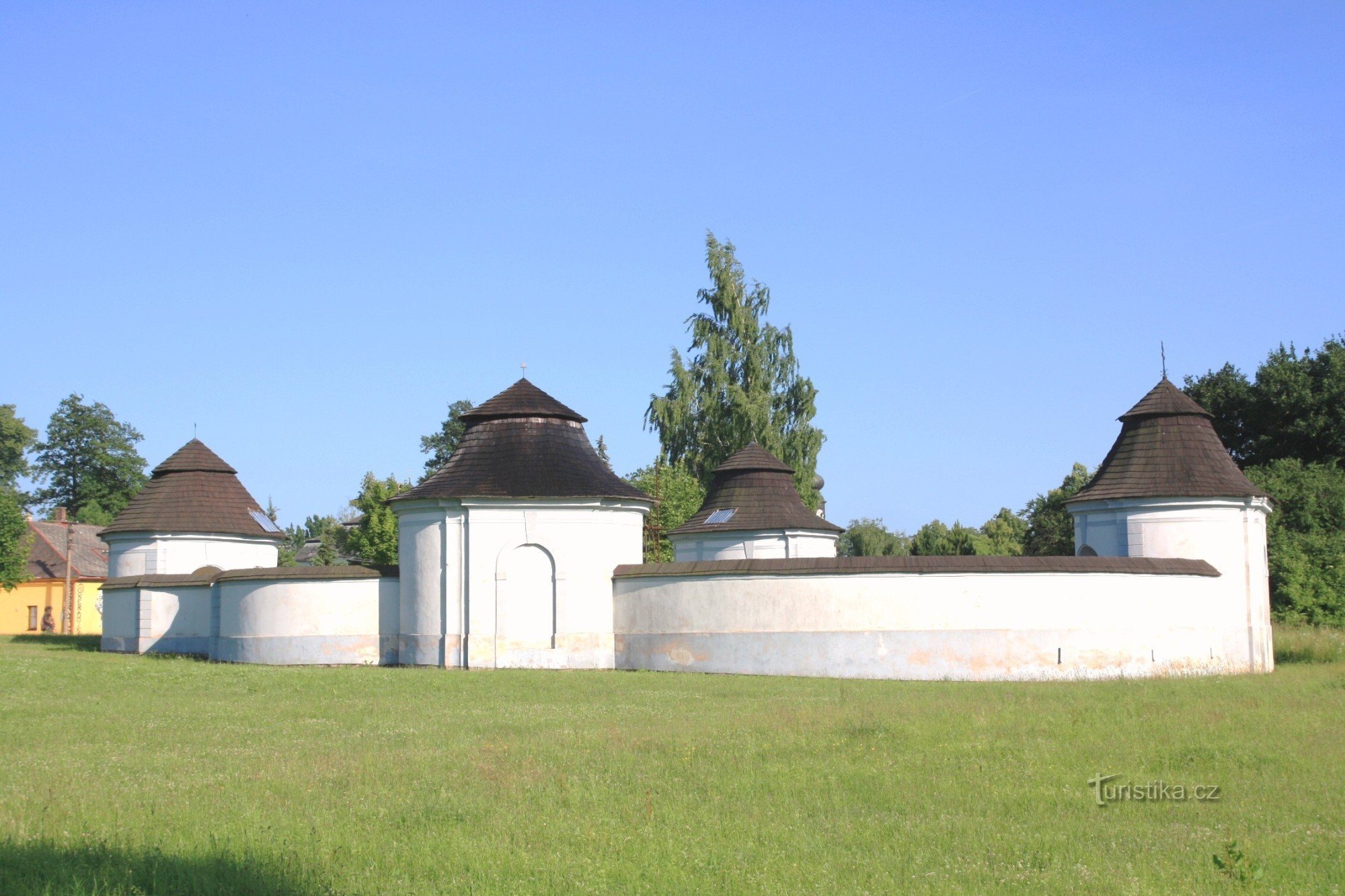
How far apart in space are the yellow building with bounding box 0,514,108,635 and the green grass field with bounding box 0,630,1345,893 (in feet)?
134

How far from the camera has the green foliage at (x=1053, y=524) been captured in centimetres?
5844

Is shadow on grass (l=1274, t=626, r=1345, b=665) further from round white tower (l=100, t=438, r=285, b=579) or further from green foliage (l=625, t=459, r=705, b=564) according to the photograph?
round white tower (l=100, t=438, r=285, b=579)

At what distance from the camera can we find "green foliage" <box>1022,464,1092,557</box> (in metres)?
58.4

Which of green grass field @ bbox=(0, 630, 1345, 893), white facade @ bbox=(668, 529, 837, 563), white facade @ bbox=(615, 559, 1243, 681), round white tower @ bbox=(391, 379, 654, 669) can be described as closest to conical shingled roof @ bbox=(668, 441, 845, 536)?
white facade @ bbox=(668, 529, 837, 563)

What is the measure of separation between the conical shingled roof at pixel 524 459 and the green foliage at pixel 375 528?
20490 mm

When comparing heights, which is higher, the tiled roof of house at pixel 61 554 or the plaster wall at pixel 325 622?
the tiled roof of house at pixel 61 554

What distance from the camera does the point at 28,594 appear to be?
5734cm

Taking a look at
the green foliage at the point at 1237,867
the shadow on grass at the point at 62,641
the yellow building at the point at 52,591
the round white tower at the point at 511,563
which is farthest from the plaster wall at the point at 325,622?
the yellow building at the point at 52,591

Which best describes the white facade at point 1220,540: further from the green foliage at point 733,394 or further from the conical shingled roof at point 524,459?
the green foliage at point 733,394

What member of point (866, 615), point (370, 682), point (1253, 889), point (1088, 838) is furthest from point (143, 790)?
point (866, 615)

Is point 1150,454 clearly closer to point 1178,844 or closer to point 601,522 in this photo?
point 601,522
